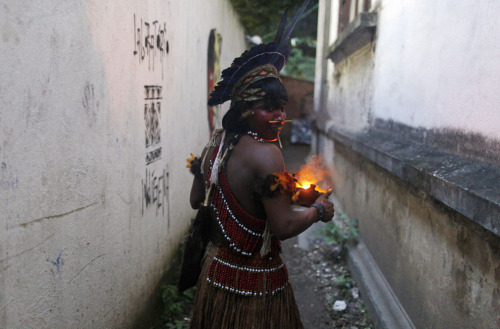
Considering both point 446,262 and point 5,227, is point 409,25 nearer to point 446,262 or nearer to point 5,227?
point 446,262

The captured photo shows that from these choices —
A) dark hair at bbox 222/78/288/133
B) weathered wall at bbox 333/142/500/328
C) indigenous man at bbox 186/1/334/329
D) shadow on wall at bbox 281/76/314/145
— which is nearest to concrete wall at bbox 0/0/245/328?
indigenous man at bbox 186/1/334/329

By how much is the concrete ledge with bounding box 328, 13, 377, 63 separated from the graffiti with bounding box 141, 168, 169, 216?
303 cm

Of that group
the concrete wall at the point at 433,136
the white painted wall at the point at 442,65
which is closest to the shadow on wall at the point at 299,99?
the concrete wall at the point at 433,136

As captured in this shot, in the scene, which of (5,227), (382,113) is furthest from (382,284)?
(5,227)

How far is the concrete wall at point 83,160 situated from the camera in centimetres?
168

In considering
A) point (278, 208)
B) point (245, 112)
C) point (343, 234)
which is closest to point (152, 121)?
point (245, 112)

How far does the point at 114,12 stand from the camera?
8.51 feet

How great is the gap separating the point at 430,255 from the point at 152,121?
7.54 ft

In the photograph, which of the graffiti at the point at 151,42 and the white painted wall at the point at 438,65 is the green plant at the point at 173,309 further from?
the white painted wall at the point at 438,65

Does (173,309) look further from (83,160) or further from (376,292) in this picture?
(83,160)

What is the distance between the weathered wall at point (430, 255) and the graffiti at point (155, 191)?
6.69ft

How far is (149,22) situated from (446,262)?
2.70 m

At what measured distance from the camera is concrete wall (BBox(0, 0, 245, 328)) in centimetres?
168

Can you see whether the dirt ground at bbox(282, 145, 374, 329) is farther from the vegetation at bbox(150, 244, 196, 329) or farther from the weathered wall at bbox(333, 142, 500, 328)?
the vegetation at bbox(150, 244, 196, 329)
